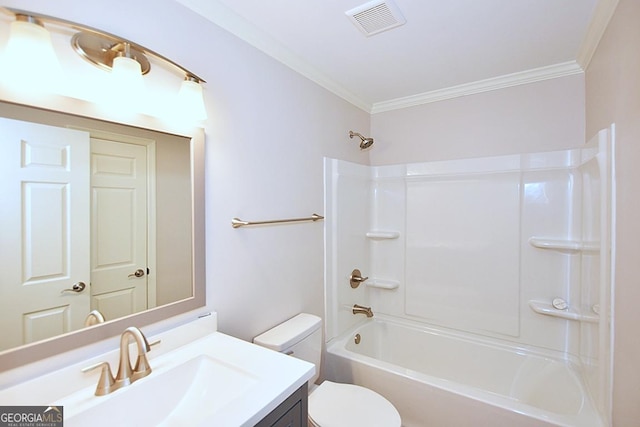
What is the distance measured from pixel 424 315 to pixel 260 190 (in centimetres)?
180

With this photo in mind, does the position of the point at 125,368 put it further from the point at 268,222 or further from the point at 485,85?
the point at 485,85

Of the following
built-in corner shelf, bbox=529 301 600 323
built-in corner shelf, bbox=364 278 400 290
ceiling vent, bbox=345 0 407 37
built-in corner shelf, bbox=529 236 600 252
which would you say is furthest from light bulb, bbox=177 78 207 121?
built-in corner shelf, bbox=529 301 600 323

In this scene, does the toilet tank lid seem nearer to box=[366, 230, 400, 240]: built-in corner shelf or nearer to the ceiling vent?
box=[366, 230, 400, 240]: built-in corner shelf

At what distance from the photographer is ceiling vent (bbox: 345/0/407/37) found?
1.36 meters

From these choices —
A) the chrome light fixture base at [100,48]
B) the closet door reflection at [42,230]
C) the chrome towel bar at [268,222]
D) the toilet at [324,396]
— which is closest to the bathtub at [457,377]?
the toilet at [324,396]

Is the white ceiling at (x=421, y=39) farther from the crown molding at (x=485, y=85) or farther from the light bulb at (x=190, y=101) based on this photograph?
the light bulb at (x=190, y=101)

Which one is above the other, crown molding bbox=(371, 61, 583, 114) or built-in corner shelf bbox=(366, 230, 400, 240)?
crown molding bbox=(371, 61, 583, 114)

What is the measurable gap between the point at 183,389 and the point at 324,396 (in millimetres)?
867

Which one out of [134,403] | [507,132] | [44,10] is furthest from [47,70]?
[507,132]

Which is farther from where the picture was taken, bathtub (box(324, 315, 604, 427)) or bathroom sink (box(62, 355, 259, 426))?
bathtub (box(324, 315, 604, 427))

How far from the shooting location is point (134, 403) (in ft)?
3.05

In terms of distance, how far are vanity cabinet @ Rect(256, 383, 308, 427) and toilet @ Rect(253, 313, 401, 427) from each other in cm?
46

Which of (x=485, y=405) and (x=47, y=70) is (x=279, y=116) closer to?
(x=47, y=70)

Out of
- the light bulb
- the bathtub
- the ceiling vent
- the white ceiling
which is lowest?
the bathtub
